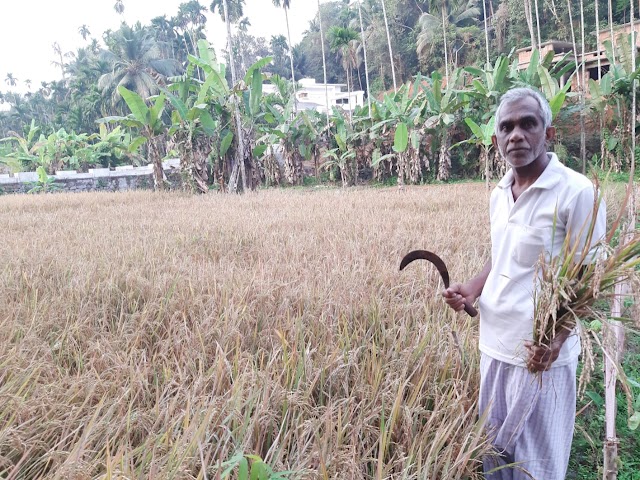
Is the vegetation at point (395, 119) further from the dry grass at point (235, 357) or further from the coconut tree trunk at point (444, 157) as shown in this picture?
the dry grass at point (235, 357)

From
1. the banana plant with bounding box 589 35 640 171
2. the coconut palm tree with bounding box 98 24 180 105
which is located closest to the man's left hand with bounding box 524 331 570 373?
the banana plant with bounding box 589 35 640 171

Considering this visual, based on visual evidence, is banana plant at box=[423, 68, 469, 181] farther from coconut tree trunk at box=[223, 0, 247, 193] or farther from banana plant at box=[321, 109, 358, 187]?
coconut tree trunk at box=[223, 0, 247, 193]

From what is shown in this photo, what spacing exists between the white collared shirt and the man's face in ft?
0.21

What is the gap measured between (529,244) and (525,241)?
0.5 inches

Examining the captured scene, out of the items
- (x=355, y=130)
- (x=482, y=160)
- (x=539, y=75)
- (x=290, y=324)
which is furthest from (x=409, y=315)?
(x=355, y=130)

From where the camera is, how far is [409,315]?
7.59 ft

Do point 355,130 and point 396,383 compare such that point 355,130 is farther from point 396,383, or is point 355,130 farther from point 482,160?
point 396,383

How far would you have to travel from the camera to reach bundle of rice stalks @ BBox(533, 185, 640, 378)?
3.50 ft

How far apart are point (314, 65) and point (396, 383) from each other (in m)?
39.2

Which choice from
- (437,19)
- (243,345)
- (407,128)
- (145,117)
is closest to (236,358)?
(243,345)

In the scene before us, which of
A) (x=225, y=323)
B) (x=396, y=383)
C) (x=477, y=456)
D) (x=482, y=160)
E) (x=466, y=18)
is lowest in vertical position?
(x=477, y=456)

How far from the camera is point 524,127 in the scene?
4.25 feet

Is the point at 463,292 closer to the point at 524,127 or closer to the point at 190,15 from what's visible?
the point at 524,127

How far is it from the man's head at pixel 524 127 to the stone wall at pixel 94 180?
1297cm
